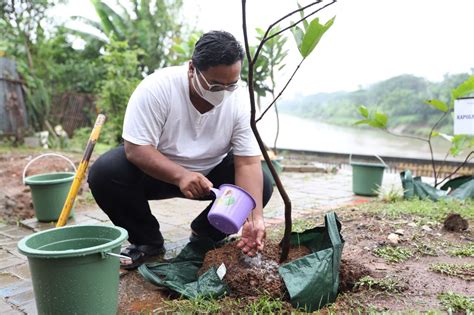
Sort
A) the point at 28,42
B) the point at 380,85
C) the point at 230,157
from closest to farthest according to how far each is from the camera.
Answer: the point at 230,157
the point at 28,42
the point at 380,85

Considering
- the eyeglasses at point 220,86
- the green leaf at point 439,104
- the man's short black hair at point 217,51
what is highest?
the man's short black hair at point 217,51

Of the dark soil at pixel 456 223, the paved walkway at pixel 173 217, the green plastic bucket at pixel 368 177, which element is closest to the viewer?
the paved walkway at pixel 173 217

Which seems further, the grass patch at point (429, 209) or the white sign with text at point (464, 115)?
the white sign with text at point (464, 115)

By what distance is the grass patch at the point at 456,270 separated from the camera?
1659 mm

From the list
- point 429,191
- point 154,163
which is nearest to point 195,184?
point 154,163

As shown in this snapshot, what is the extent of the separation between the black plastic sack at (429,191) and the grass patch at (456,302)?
2.06m

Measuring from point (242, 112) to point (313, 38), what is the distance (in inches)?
22.9

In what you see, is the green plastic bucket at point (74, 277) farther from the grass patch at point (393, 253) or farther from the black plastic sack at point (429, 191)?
the black plastic sack at point (429, 191)

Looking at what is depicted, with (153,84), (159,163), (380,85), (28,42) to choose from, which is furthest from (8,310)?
(380,85)

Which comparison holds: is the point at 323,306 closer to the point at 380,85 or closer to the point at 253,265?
the point at 253,265

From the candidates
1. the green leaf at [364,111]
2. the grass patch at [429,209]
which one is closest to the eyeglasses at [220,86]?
the grass patch at [429,209]

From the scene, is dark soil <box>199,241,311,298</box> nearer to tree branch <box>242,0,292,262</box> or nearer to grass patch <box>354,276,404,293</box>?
tree branch <box>242,0,292,262</box>

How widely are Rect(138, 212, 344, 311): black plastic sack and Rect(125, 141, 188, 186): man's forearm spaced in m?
0.41

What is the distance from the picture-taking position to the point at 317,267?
1.47m
